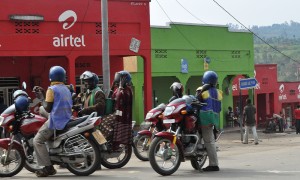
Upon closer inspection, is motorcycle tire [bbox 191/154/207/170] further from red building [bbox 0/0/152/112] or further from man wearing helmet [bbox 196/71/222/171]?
red building [bbox 0/0/152/112]

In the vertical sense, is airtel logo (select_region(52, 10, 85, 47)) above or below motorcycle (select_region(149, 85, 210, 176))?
above

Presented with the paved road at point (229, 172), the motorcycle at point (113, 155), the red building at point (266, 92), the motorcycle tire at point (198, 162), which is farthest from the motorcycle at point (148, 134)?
the red building at point (266, 92)

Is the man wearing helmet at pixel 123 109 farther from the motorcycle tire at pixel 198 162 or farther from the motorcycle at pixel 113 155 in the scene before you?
the motorcycle tire at pixel 198 162

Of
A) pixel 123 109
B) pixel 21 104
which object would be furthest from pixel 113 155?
pixel 21 104

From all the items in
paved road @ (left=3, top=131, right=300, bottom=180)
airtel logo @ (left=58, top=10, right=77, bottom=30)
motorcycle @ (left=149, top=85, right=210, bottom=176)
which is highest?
airtel logo @ (left=58, top=10, right=77, bottom=30)

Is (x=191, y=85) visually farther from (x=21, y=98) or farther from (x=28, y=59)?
(x=21, y=98)

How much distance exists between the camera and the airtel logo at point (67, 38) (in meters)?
21.8

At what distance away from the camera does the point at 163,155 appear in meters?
10.8

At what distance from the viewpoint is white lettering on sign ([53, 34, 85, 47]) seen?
857 inches

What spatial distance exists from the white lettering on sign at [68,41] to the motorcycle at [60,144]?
A: 10.6 metres

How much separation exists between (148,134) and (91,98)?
2635 mm

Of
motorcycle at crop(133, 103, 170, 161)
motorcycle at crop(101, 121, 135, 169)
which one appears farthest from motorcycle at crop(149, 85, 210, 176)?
motorcycle at crop(133, 103, 170, 161)

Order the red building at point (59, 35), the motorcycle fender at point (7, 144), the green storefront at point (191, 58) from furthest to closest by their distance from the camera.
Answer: the green storefront at point (191, 58) < the red building at point (59, 35) < the motorcycle fender at point (7, 144)

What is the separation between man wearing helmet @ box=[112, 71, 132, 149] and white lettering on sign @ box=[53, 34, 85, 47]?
9.47 meters
